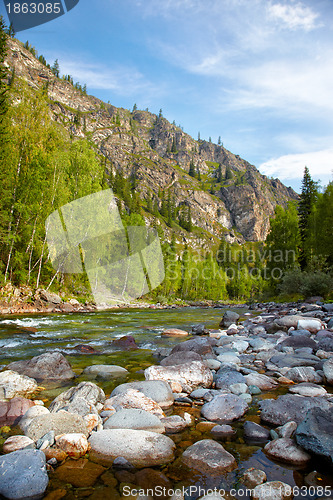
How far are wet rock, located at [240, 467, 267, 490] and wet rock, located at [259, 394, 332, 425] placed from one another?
1.14 metres

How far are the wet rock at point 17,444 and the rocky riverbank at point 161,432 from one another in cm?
1

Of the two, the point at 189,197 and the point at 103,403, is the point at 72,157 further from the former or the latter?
the point at 189,197

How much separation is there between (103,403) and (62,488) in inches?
66.2

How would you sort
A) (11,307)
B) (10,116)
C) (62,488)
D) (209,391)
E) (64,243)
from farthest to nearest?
(64,243) → (10,116) → (11,307) → (209,391) → (62,488)

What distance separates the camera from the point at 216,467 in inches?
103

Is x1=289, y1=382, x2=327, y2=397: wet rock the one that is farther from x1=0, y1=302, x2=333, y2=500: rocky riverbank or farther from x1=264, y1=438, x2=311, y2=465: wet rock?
x1=264, y1=438, x2=311, y2=465: wet rock

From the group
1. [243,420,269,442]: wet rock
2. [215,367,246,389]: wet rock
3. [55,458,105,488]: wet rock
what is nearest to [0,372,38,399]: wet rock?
[55,458,105,488]: wet rock

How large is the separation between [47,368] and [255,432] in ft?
13.5

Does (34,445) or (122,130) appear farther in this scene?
(122,130)

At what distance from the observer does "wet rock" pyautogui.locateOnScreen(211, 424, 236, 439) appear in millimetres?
3294

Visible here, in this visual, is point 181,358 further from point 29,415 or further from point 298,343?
point 298,343

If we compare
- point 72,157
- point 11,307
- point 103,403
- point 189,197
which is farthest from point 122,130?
point 103,403

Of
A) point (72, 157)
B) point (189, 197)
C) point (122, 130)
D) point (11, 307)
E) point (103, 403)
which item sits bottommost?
point (11, 307)

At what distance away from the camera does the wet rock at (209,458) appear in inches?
103
